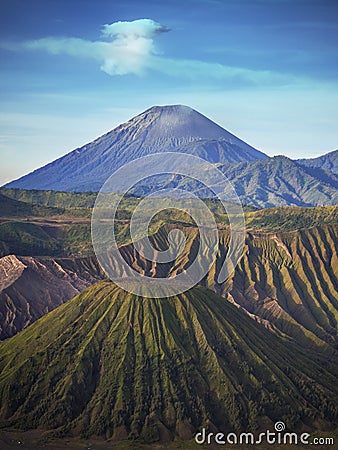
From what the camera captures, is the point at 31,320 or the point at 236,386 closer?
the point at 236,386

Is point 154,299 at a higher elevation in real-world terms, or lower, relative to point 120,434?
higher

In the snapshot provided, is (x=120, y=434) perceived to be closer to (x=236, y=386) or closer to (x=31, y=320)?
(x=236, y=386)

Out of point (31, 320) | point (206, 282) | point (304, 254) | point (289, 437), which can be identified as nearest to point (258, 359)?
point (289, 437)

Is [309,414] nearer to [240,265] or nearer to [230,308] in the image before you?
[230,308]

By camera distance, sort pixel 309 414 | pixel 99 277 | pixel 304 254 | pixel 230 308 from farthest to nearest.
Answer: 1. pixel 304 254
2. pixel 99 277
3. pixel 230 308
4. pixel 309 414

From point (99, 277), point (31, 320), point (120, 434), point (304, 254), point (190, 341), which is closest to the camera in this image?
point (120, 434)

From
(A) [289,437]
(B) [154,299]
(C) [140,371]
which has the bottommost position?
(A) [289,437]
